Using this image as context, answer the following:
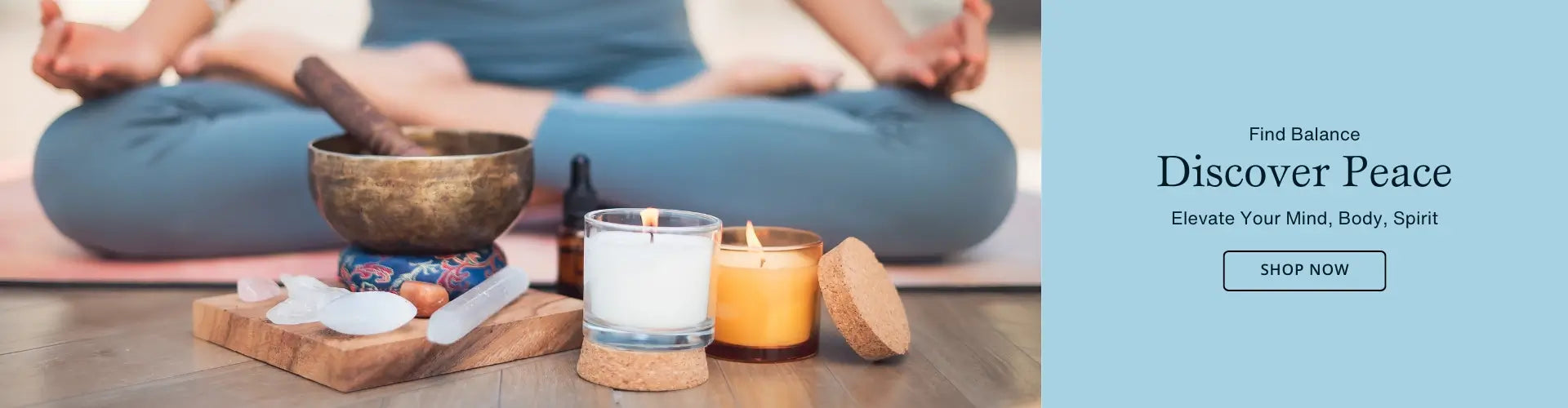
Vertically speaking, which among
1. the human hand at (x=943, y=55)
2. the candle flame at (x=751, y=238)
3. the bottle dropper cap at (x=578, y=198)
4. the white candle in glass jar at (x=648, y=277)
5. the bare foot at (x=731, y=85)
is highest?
the human hand at (x=943, y=55)

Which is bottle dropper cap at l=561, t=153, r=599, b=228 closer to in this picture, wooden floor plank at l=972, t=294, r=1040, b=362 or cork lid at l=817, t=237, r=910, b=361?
cork lid at l=817, t=237, r=910, b=361

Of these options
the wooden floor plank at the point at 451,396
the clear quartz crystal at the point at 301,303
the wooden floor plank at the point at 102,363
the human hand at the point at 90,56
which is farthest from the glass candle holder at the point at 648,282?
the human hand at the point at 90,56

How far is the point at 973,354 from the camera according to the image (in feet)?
5.08

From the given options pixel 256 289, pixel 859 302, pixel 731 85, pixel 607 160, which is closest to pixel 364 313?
pixel 256 289

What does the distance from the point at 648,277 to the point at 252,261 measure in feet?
3.15

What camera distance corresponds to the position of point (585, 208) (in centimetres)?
170

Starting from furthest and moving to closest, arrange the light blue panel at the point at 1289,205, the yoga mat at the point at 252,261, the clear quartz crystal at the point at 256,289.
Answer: the yoga mat at the point at 252,261
the clear quartz crystal at the point at 256,289
the light blue panel at the point at 1289,205

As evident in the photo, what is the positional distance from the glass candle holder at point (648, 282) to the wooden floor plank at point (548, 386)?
54mm

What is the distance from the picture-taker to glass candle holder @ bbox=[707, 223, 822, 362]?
1429 millimetres

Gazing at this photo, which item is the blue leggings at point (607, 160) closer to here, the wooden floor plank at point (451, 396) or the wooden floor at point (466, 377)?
the wooden floor at point (466, 377)

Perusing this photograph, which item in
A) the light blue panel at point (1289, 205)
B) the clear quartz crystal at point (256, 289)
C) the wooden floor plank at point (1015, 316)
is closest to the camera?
the light blue panel at point (1289, 205)

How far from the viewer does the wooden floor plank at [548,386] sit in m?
1.29

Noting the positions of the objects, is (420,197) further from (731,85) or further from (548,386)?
(731,85)

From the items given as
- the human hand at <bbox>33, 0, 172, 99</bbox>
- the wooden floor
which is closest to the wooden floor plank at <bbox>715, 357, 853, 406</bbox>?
the wooden floor
